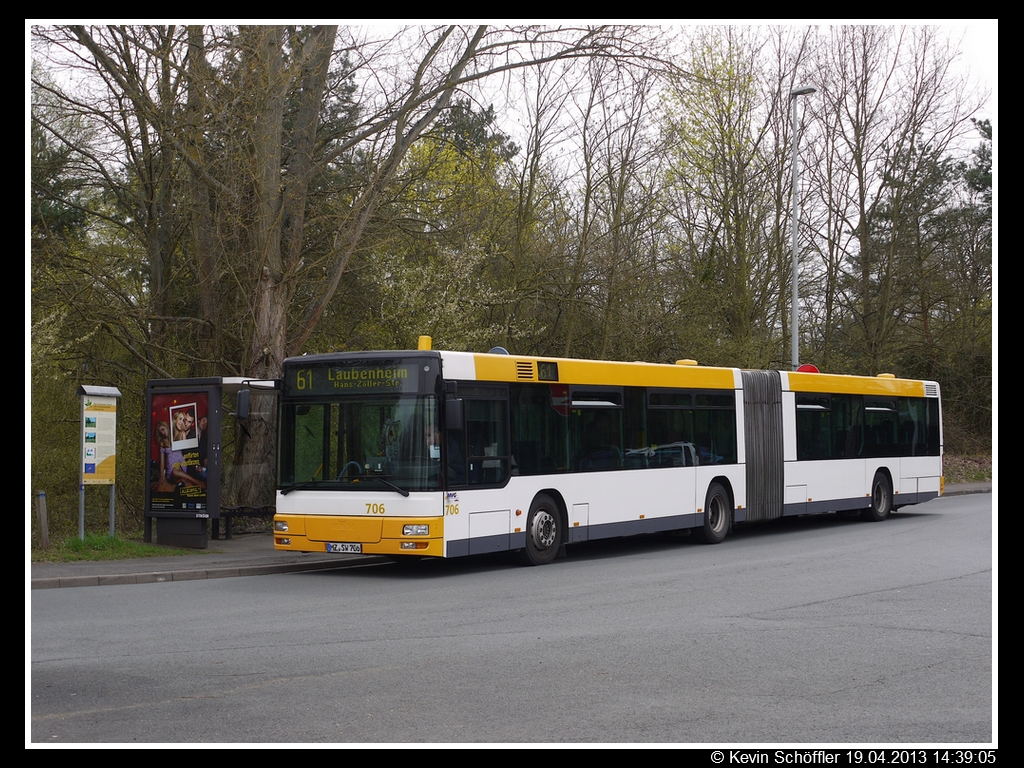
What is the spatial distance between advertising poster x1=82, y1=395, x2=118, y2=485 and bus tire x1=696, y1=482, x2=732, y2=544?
9562 mm

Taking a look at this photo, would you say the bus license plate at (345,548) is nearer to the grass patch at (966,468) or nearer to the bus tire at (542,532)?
the bus tire at (542,532)

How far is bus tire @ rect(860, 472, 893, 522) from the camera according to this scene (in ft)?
75.4

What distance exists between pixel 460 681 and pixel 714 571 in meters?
7.24

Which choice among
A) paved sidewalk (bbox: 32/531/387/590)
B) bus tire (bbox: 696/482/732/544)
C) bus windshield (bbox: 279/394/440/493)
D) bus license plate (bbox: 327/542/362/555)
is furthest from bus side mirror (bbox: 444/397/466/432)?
bus tire (bbox: 696/482/732/544)

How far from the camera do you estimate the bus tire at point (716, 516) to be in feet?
61.4

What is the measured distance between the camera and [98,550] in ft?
50.2

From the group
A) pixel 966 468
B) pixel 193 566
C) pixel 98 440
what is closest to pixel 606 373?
pixel 193 566

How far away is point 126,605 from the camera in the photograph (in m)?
11.3

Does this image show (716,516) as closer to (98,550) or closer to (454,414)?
(454,414)

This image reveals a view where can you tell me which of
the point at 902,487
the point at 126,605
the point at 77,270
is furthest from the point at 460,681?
the point at 902,487

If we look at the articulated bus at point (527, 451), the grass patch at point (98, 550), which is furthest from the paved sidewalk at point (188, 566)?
the articulated bus at point (527, 451)

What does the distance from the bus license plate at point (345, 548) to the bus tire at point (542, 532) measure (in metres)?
2.46

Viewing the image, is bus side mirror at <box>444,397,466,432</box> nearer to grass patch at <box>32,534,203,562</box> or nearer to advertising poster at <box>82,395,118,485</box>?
grass patch at <box>32,534,203,562</box>
